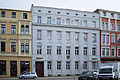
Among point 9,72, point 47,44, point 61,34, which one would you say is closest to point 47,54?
point 47,44

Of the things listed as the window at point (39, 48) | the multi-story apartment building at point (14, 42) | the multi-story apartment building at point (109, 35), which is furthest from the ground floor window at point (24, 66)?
the multi-story apartment building at point (109, 35)

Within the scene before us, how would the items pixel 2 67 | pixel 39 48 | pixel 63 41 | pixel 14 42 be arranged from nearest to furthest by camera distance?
1. pixel 2 67
2. pixel 14 42
3. pixel 39 48
4. pixel 63 41

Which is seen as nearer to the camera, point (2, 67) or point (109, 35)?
point (2, 67)

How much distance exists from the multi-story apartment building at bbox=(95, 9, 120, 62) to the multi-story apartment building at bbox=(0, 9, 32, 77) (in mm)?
18593

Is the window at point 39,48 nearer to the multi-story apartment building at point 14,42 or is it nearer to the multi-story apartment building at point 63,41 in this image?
the multi-story apartment building at point 63,41

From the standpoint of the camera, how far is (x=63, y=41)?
42.7 meters

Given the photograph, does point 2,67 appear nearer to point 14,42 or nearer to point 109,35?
point 14,42

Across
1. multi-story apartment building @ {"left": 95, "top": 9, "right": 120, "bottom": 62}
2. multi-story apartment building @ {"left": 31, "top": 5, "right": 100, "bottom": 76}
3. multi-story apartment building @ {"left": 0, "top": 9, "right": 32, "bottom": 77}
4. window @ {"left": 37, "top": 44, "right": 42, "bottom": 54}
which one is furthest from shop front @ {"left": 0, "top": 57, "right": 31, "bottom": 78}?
multi-story apartment building @ {"left": 95, "top": 9, "right": 120, "bottom": 62}

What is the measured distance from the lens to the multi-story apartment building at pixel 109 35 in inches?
1831

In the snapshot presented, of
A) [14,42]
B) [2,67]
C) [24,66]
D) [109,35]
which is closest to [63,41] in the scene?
[24,66]

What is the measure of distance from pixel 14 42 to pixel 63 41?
11.1 metres

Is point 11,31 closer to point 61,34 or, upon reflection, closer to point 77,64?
point 61,34

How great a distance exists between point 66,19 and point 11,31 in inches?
515

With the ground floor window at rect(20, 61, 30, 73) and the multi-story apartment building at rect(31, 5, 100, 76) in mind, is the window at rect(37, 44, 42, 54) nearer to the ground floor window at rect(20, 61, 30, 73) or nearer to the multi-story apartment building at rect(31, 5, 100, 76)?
the multi-story apartment building at rect(31, 5, 100, 76)
